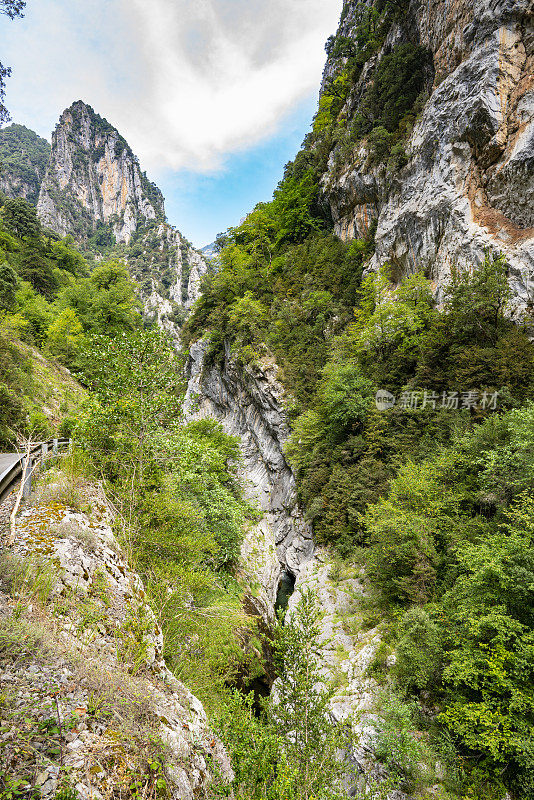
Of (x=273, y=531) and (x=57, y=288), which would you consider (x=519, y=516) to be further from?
(x=57, y=288)

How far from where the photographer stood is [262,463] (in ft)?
74.7

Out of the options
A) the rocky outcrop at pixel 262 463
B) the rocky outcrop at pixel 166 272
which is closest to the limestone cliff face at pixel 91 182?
the rocky outcrop at pixel 166 272

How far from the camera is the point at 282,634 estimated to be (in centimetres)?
487

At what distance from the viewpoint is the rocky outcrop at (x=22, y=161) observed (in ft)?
272

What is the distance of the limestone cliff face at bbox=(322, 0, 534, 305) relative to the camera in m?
10.9

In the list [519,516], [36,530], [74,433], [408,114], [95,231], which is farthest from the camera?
[95,231]

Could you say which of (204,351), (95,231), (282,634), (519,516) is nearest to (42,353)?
(204,351)

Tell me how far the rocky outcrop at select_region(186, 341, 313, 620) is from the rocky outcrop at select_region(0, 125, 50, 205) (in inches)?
3536

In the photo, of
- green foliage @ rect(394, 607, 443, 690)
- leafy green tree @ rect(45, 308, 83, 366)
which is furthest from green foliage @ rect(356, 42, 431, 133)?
green foliage @ rect(394, 607, 443, 690)

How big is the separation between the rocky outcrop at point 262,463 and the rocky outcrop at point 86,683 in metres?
8.34

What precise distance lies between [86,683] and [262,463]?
2007 centimetres

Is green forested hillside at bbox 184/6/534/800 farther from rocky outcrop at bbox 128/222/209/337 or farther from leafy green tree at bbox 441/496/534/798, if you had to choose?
rocky outcrop at bbox 128/222/209/337

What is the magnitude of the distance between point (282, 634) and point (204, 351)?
27524mm

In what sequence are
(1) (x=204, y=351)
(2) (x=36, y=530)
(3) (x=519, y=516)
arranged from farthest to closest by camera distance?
(1) (x=204, y=351)
(3) (x=519, y=516)
(2) (x=36, y=530)
